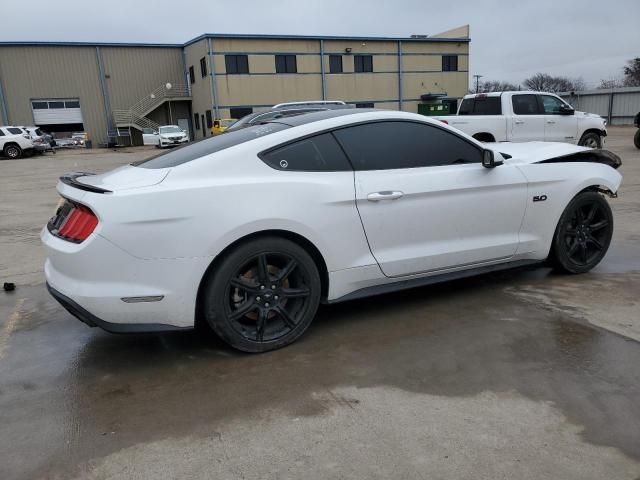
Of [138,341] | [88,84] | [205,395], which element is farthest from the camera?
[88,84]

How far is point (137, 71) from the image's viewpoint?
43.1 meters

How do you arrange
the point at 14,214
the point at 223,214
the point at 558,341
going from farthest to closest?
1. the point at 14,214
2. the point at 558,341
3. the point at 223,214

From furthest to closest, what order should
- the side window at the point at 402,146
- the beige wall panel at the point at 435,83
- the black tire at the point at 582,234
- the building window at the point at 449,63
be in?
1. the building window at the point at 449,63
2. the beige wall panel at the point at 435,83
3. the black tire at the point at 582,234
4. the side window at the point at 402,146

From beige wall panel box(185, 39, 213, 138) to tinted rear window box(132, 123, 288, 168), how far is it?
118 feet

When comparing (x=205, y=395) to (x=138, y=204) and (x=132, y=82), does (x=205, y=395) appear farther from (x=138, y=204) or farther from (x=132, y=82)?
(x=132, y=82)

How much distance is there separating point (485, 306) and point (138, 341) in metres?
2.63

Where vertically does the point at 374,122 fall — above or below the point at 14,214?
above

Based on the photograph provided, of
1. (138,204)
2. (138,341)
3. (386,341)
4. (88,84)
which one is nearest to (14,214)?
(138,341)

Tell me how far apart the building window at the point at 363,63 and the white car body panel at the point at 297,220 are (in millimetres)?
39248

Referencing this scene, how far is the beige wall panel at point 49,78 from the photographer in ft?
131

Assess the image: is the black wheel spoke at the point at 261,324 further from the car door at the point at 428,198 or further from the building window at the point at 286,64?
the building window at the point at 286,64

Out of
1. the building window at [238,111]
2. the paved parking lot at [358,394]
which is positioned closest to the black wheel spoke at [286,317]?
the paved parking lot at [358,394]

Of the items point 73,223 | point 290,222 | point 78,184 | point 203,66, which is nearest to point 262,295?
Result: point 290,222

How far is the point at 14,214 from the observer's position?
31.7ft
